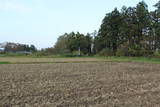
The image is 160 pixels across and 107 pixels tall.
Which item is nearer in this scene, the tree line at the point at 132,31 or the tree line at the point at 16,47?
the tree line at the point at 132,31

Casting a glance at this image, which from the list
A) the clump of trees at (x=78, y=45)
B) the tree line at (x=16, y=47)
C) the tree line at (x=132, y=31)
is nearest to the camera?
the tree line at (x=132, y=31)

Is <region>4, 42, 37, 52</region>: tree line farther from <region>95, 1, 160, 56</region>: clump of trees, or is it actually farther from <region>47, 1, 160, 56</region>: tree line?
<region>95, 1, 160, 56</region>: clump of trees

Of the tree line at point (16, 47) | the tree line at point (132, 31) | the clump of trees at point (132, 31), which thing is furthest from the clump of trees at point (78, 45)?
the tree line at point (16, 47)

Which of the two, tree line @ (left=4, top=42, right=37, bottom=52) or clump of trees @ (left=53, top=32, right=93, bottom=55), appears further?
tree line @ (left=4, top=42, right=37, bottom=52)

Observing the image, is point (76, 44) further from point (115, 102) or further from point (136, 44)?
point (115, 102)

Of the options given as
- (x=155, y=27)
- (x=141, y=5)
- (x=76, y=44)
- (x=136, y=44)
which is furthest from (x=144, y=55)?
(x=76, y=44)

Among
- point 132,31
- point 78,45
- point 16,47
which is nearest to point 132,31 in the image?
point 132,31

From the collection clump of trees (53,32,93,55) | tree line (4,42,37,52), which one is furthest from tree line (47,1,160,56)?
tree line (4,42,37,52)

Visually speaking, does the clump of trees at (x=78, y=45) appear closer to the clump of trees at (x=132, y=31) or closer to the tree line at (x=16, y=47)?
the clump of trees at (x=132, y=31)

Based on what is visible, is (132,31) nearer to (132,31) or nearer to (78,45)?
(132,31)

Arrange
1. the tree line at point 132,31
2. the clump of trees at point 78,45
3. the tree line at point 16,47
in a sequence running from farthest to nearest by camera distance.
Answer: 1. the tree line at point 16,47
2. the clump of trees at point 78,45
3. the tree line at point 132,31

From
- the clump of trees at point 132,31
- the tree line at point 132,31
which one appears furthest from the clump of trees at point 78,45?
the clump of trees at point 132,31

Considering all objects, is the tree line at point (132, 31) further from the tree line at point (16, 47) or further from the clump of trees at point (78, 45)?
the tree line at point (16, 47)

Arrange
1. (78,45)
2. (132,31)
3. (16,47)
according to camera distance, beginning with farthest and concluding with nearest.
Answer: (16,47)
(78,45)
(132,31)
